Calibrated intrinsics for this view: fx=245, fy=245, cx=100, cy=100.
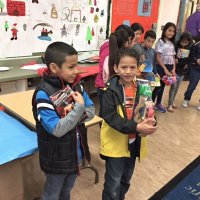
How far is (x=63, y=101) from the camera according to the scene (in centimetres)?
113

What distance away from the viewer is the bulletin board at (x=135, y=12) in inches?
164

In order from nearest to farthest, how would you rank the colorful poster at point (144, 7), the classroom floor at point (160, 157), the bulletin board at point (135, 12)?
1. the classroom floor at point (160, 157)
2. the bulletin board at point (135, 12)
3. the colorful poster at point (144, 7)

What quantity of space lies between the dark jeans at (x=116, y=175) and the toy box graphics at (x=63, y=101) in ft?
1.62

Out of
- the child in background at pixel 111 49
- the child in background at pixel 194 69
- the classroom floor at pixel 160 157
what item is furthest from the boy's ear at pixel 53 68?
the child in background at pixel 194 69

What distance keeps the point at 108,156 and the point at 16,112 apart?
768 mm

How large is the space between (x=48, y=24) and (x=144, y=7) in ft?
7.29

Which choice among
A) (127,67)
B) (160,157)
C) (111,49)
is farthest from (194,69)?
(127,67)

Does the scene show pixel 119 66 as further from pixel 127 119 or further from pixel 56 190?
pixel 56 190

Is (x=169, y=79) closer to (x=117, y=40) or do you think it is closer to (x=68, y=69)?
(x=117, y=40)

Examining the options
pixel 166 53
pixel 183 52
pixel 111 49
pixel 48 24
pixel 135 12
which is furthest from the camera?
pixel 135 12

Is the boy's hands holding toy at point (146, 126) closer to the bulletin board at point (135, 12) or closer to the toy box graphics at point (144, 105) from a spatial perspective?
the toy box graphics at point (144, 105)

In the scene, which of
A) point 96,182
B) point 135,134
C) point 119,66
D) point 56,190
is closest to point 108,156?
point 135,134

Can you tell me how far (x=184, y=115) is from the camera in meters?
3.73

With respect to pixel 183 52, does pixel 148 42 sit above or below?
above
